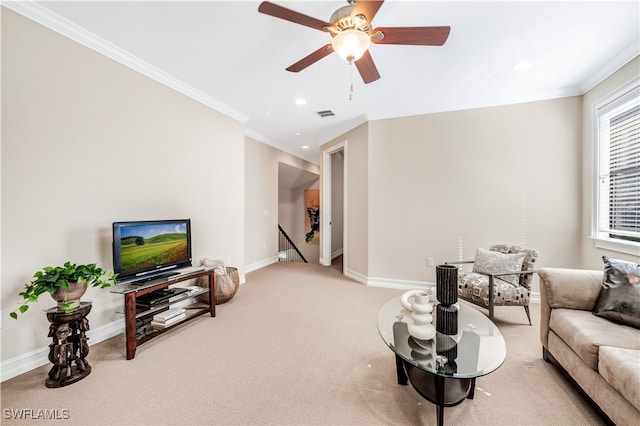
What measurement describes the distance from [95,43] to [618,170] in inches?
210

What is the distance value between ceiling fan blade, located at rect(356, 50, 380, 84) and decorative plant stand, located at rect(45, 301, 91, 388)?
2.85 metres

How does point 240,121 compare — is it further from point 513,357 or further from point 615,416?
point 615,416

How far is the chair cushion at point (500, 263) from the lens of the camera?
2805 millimetres

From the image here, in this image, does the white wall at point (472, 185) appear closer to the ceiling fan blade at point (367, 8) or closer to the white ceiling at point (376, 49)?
the white ceiling at point (376, 49)

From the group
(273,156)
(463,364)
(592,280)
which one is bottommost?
(463,364)

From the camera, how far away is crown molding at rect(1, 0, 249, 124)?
195cm

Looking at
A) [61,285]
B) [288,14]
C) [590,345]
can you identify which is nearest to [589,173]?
[590,345]

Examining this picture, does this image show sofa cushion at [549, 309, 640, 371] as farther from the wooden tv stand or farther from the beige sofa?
the wooden tv stand

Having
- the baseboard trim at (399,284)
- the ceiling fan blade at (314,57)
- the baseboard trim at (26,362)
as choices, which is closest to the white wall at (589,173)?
the baseboard trim at (399,284)

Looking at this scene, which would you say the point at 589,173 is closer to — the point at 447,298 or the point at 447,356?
the point at 447,298

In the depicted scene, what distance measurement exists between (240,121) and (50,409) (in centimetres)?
377

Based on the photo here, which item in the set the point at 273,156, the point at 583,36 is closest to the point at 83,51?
the point at 273,156

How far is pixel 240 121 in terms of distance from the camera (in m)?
4.20

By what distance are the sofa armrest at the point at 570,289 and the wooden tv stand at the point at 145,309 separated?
3100 mm
